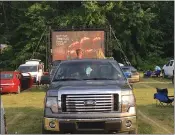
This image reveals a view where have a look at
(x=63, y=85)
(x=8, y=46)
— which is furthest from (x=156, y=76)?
(x=63, y=85)

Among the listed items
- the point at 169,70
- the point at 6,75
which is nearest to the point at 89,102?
the point at 6,75

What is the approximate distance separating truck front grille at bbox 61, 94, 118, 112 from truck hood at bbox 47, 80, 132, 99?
0.25 ft

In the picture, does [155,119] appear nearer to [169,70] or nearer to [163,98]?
[163,98]

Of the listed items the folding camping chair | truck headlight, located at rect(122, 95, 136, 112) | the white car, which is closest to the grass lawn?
the folding camping chair

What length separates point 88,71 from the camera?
9117mm

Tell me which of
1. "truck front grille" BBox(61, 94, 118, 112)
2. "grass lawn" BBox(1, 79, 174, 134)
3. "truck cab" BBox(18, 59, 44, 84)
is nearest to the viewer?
"truck front grille" BBox(61, 94, 118, 112)

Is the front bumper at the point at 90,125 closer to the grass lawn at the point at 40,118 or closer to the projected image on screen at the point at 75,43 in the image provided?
the grass lawn at the point at 40,118

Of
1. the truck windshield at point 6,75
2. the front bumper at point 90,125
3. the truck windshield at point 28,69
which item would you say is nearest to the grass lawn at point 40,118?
the front bumper at point 90,125

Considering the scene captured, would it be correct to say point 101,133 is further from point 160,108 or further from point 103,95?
point 160,108

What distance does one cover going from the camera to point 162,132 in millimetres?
9609

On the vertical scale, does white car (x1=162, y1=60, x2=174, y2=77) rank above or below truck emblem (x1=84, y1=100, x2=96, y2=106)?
below

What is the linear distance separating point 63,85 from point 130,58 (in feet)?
135

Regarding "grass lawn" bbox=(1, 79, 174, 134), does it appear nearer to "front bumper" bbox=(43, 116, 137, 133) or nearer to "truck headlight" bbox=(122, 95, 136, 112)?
"truck headlight" bbox=(122, 95, 136, 112)

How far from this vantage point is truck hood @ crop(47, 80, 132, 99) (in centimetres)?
779
